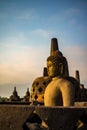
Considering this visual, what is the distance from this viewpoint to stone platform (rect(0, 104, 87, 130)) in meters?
2.28

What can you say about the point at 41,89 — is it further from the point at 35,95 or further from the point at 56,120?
the point at 56,120

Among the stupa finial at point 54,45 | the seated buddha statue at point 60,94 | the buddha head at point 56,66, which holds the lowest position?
the seated buddha statue at point 60,94

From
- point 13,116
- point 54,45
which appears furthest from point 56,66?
point 54,45

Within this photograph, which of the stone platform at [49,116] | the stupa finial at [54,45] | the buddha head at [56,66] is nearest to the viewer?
the stone platform at [49,116]

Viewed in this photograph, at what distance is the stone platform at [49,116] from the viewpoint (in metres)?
2.28

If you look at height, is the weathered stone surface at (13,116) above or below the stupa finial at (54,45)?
below

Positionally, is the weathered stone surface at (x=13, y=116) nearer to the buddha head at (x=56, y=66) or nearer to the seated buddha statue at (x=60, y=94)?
the seated buddha statue at (x=60, y=94)

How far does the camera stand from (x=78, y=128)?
7.42ft

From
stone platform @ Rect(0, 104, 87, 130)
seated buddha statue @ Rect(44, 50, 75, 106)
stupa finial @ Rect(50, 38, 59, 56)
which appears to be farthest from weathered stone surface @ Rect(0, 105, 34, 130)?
stupa finial @ Rect(50, 38, 59, 56)

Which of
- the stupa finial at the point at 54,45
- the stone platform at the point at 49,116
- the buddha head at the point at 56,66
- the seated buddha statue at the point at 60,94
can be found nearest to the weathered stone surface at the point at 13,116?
the stone platform at the point at 49,116

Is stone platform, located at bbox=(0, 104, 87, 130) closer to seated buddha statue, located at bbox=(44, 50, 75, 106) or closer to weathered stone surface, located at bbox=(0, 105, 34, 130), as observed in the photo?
weathered stone surface, located at bbox=(0, 105, 34, 130)

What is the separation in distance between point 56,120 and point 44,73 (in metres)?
29.0

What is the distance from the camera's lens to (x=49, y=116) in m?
2.29

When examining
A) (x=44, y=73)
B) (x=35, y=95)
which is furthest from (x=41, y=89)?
(x=44, y=73)
